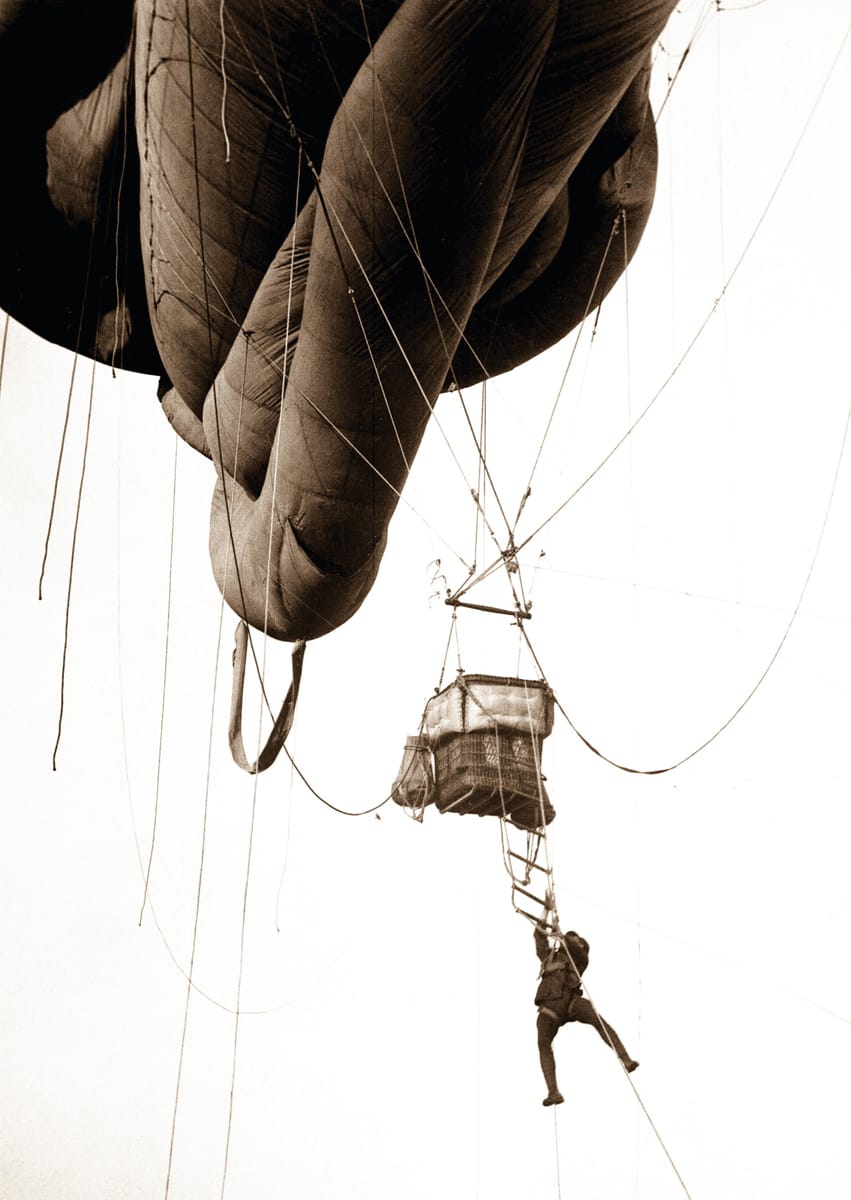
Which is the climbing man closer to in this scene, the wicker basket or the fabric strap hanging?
the wicker basket

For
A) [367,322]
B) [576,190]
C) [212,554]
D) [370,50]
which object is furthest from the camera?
[212,554]

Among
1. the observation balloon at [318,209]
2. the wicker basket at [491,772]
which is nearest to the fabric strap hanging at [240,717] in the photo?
the observation balloon at [318,209]

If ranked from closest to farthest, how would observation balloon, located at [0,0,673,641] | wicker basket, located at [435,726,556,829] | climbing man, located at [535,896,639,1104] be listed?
observation balloon, located at [0,0,673,641], climbing man, located at [535,896,639,1104], wicker basket, located at [435,726,556,829]

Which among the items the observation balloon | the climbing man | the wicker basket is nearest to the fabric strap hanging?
the observation balloon

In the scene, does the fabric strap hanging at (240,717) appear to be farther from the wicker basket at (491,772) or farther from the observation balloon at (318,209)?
the wicker basket at (491,772)

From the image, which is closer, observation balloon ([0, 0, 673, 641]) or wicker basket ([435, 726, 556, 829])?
observation balloon ([0, 0, 673, 641])

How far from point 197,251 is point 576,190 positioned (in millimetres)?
1688

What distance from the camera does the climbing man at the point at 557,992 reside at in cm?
599

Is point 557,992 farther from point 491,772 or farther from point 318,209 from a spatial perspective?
point 318,209

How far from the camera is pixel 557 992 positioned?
20.3 feet

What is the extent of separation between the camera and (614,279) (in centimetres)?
566

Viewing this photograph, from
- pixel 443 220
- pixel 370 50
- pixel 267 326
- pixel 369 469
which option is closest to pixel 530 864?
pixel 369 469

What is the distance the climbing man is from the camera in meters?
5.99

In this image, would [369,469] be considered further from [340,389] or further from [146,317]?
[146,317]
